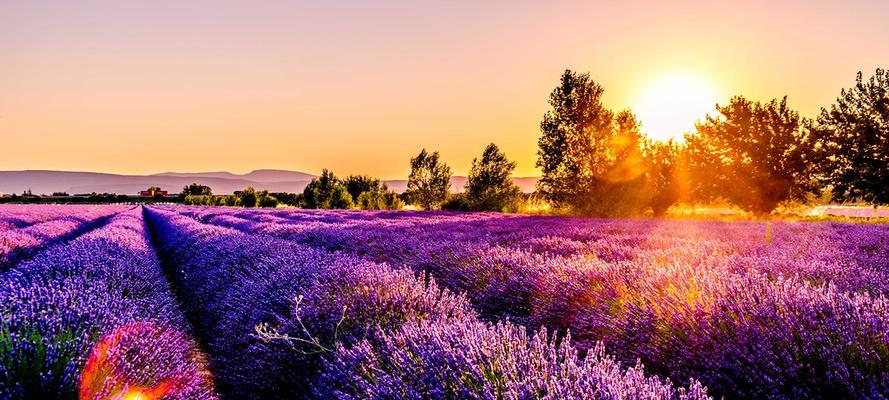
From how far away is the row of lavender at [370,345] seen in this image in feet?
4.29

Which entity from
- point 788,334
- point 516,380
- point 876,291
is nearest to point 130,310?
point 516,380

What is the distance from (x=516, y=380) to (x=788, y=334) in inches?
47.8

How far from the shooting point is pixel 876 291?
2.51 metres

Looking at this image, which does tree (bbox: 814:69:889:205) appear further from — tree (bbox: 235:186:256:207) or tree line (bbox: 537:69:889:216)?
tree (bbox: 235:186:256:207)

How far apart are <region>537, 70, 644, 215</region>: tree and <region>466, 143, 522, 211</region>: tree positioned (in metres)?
9.29

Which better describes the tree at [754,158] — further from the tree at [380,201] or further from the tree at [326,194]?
the tree at [326,194]

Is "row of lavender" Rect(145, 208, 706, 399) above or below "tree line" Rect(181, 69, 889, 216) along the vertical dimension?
below

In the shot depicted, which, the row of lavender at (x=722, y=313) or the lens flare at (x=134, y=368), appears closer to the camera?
the row of lavender at (x=722, y=313)

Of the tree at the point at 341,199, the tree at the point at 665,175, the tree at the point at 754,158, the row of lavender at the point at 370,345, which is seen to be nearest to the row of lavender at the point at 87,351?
the row of lavender at the point at 370,345

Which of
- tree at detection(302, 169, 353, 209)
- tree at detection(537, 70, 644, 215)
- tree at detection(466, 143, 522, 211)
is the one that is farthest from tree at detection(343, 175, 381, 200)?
tree at detection(537, 70, 644, 215)

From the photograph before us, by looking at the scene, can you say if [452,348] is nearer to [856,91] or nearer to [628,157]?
[628,157]

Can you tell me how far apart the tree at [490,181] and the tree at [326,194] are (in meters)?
13.2

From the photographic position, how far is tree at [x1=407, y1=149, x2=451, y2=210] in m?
43.4

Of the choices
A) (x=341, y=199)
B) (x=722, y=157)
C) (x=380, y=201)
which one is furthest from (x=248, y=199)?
(x=722, y=157)
